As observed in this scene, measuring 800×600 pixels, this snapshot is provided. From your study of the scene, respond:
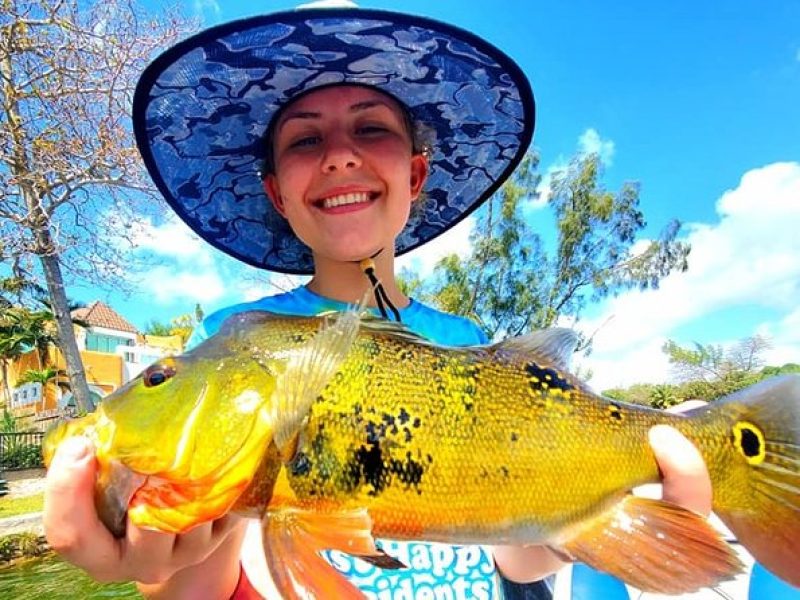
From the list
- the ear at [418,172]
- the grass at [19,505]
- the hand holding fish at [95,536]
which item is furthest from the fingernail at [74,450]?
the grass at [19,505]

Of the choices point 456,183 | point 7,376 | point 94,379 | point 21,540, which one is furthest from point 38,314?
point 456,183

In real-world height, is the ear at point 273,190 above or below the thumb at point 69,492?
above

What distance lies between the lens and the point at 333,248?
205 centimetres

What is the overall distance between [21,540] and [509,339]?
34.6ft

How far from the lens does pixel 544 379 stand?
52.0 inches

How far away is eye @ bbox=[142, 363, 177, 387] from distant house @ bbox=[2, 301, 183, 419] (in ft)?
107

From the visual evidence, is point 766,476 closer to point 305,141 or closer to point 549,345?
point 549,345

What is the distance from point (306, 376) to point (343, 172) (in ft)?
3.32

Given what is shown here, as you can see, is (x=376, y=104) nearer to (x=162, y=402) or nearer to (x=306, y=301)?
(x=306, y=301)

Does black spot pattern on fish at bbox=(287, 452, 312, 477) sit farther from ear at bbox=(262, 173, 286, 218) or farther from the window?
the window

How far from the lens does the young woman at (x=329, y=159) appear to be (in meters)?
1.58

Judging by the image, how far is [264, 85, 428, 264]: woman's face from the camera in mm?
1999

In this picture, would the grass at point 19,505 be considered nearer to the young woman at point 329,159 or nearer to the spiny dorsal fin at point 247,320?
the young woman at point 329,159

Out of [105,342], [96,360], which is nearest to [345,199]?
[96,360]
